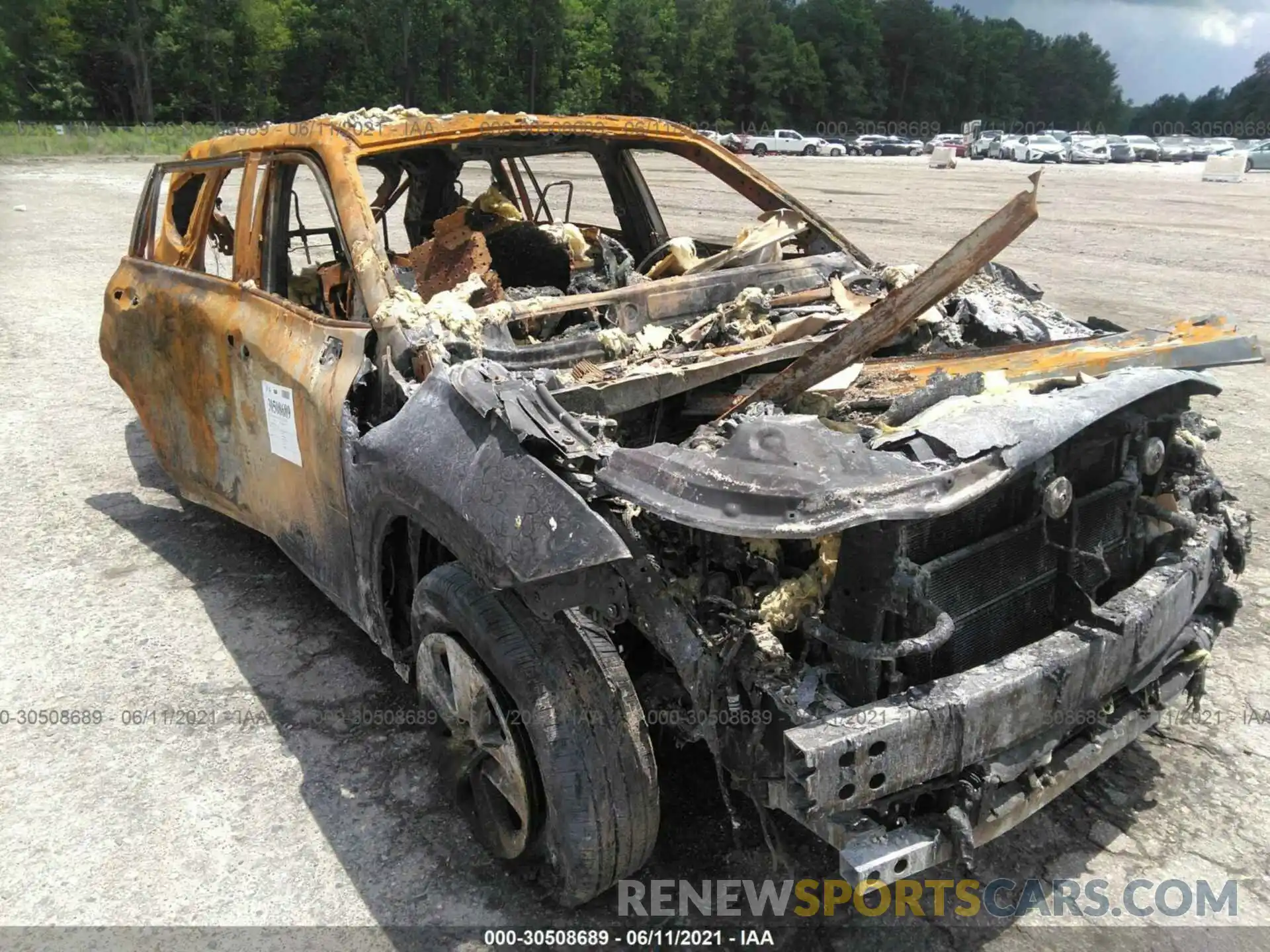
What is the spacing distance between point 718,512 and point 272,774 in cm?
181

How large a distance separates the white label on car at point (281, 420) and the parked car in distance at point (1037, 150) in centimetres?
4099

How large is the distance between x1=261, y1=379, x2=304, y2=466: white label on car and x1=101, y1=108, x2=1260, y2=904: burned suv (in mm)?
13

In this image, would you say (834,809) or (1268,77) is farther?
(1268,77)

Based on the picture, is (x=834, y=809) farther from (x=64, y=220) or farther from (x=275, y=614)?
(x=64, y=220)

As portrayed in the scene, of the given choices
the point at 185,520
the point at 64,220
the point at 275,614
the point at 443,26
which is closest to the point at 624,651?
the point at 275,614

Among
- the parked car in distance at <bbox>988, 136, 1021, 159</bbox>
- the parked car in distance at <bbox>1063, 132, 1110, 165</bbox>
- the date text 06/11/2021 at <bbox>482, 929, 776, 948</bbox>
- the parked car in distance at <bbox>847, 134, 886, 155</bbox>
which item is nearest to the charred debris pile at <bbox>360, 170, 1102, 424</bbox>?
the date text 06/11/2021 at <bbox>482, 929, 776, 948</bbox>

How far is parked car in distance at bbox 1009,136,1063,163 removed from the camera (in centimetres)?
3997

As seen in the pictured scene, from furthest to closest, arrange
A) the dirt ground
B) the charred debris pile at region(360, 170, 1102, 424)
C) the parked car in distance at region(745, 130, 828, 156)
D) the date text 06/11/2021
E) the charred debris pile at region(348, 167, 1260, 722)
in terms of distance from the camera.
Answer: the parked car in distance at region(745, 130, 828, 156), the charred debris pile at region(360, 170, 1102, 424), the dirt ground, the date text 06/11/2021, the charred debris pile at region(348, 167, 1260, 722)

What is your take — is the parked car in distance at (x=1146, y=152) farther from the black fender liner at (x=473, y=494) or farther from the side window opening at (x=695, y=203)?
the black fender liner at (x=473, y=494)

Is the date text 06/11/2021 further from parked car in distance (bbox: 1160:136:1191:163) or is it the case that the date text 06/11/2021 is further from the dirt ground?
parked car in distance (bbox: 1160:136:1191:163)

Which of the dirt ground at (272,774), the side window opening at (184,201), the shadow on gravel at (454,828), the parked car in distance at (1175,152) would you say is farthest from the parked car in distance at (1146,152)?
the shadow on gravel at (454,828)

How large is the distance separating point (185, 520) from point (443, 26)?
5410 cm

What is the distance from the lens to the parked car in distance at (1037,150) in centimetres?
3997

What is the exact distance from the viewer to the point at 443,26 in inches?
2055
